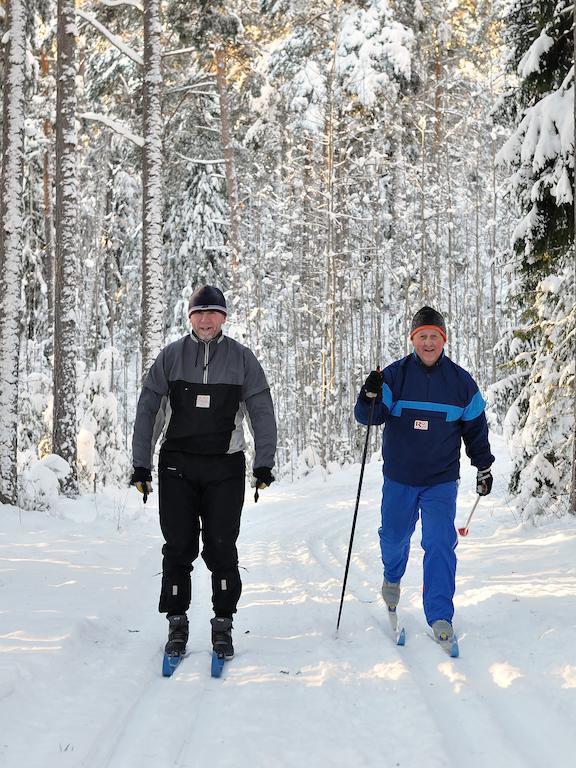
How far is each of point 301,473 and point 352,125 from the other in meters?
9.63

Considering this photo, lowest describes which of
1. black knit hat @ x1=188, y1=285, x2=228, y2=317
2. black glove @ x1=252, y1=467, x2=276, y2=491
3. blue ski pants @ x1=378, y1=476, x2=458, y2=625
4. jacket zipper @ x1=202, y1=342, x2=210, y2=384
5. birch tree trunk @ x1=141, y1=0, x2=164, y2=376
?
blue ski pants @ x1=378, y1=476, x2=458, y2=625

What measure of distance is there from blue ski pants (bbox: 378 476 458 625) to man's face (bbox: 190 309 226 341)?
1.68 meters

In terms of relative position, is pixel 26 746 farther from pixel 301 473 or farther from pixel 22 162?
pixel 301 473

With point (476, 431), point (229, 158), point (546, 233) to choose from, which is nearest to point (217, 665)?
point (476, 431)

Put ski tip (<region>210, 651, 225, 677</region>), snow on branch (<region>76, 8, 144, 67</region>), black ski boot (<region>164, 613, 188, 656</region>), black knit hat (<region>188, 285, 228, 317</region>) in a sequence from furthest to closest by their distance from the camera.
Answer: snow on branch (<region>76, 8, 144, 67</region>)
black knit hat (<region>188, 285, 228, 317</region>)
black ski boot (<region>164, 613, 188, 656</region>)
ski tip (<region>210, 651, 225, 677</region>)

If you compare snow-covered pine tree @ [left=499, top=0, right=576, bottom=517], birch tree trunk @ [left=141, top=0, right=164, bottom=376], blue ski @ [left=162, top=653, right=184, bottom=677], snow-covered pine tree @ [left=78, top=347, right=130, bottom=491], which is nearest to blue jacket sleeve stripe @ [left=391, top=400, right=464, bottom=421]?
blue ski @ [left=162, top=653, right=184, bottom=677]

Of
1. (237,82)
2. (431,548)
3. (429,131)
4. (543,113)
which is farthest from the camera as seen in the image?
(429,131)

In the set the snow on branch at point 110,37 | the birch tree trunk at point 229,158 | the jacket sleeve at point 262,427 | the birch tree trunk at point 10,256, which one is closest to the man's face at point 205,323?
the jacket sleeve at point 262,427

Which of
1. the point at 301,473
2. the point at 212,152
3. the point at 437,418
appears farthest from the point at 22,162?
the point at 212,152

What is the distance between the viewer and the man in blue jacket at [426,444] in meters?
4.52

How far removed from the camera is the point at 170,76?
59.0 ft

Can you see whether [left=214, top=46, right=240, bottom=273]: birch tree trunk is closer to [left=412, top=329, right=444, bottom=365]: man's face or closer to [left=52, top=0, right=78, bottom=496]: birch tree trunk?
[left=52, top=0, right=78, bottom=496]: birch tree trunk

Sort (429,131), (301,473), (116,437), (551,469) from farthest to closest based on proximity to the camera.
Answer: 1. (429,131)
2. (301,473)
3. (116,437)
4. (551,469)

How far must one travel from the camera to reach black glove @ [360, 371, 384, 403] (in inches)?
177
